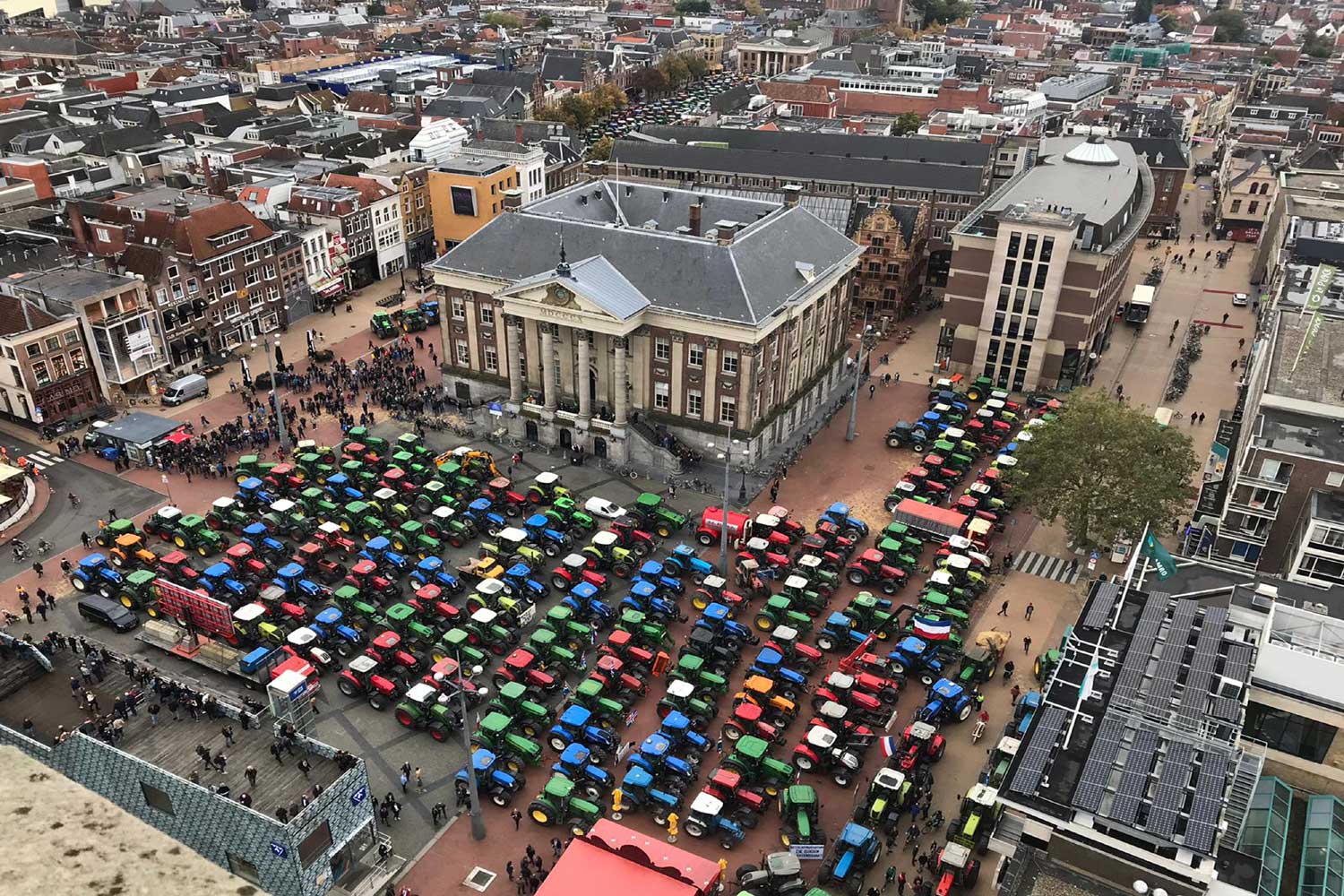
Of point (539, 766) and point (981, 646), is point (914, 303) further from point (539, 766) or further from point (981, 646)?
point (539, 766)

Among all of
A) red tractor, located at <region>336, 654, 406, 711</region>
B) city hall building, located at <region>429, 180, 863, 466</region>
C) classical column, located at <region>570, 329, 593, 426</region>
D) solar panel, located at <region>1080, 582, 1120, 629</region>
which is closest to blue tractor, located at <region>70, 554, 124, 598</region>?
red tractor, located at <region>336, 654, 406, 711</region>

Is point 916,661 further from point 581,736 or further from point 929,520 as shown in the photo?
point 581,736

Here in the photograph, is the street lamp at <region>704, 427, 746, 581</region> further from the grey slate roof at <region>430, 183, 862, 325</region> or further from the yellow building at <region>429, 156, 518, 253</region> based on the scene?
the yellow building at <region>429, 156, 518, 253</region>

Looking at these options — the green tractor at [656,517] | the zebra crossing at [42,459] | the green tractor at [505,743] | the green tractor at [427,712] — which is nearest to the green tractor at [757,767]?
the green tractor at [505,743]

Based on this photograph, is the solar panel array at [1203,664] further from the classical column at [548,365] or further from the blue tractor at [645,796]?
the classical column at [548,365]

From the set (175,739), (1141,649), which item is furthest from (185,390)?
(1141,649)

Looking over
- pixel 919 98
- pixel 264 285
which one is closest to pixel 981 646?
pixel 264 285
